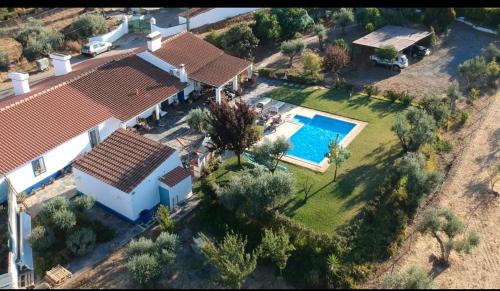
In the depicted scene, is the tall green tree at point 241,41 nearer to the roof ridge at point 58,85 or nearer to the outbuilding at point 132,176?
the roof ridge at point 58,85

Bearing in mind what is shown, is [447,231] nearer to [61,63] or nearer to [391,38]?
[391,38]

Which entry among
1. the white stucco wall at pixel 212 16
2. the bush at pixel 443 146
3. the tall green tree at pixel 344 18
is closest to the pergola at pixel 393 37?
the tall green tree at pixel 344 18

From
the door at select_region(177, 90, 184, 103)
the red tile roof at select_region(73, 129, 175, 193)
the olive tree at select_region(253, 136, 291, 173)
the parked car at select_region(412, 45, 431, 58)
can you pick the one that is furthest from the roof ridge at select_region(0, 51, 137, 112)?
the parked car at select_region(412, 45, 431, 58)

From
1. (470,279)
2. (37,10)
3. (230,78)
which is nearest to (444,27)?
(230,78)

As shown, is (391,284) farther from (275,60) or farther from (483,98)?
(275,60)

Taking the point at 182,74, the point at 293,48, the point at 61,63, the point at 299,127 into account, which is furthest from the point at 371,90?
the point at 61,63
